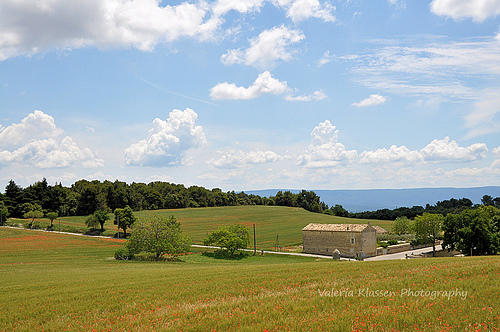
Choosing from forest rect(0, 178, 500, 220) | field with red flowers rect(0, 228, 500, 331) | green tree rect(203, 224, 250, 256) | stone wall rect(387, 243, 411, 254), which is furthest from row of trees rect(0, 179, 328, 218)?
field with red flowers rect(0, 228, 500, 331)

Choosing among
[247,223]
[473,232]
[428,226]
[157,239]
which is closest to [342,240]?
[428,226]

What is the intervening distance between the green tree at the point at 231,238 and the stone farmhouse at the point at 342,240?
14946 mm

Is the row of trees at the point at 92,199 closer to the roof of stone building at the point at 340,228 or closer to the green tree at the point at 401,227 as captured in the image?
the roof of stone building at the point at 340,228

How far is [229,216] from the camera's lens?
439 ft

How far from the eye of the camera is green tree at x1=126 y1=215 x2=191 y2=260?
56.9 meters

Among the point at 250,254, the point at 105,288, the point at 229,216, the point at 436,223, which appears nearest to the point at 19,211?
the point at 229,216

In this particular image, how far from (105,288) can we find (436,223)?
242 feet

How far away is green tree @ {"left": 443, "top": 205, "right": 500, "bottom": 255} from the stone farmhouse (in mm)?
15732

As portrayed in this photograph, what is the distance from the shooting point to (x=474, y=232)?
51656mm

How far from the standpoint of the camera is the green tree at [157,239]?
187 feet

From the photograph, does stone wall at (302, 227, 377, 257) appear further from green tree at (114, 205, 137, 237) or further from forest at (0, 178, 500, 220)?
forest at (0, 178, 500, 220)

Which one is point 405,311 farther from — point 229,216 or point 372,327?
point 229,216

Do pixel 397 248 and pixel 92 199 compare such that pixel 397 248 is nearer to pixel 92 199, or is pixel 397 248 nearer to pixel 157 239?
pixel 157 239

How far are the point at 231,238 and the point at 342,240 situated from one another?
23.7 m
